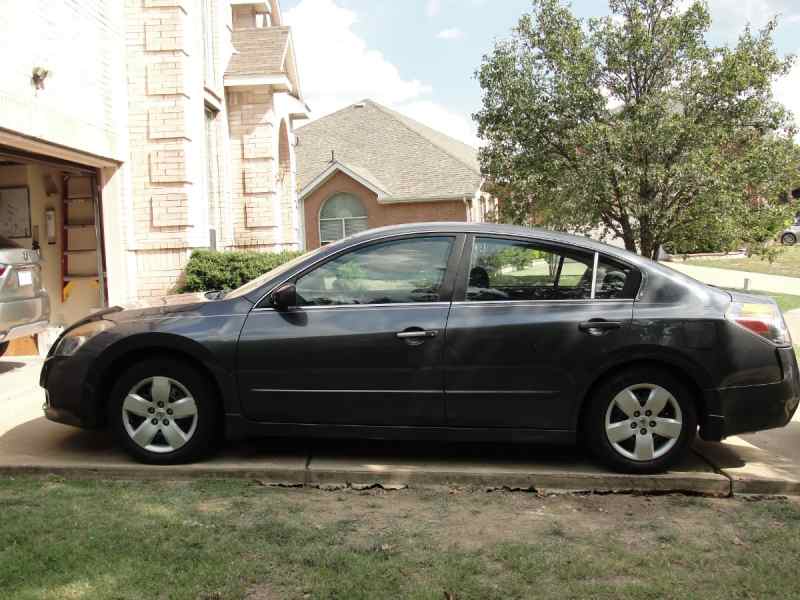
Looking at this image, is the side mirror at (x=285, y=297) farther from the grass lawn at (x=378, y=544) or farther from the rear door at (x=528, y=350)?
the grass lawn at (x=378, y=544)

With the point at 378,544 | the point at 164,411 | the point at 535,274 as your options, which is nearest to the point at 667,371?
the point at 535,274

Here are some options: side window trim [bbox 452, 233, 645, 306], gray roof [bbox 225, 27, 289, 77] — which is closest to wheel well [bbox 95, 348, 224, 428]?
side window trim [bbox 452, 233, 645, 306]

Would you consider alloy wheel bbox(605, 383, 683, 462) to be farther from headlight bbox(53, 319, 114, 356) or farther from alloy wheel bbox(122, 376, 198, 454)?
headlight bbox(53, 319, 114, 356)

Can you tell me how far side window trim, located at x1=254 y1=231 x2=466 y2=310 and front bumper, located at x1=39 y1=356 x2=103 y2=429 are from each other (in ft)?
3.94

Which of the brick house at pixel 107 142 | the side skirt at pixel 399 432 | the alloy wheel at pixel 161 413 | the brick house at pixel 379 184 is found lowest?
the side skirt at pixel 399 432

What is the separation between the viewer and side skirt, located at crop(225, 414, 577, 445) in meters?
4.88

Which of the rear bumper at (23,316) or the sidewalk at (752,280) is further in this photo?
the sidewalk at (752,280)

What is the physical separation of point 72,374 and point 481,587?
10.0ft

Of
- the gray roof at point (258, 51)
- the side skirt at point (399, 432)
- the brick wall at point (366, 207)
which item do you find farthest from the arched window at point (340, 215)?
the side skirt at point (399, 432)

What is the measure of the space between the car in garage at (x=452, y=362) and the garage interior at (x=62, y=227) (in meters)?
6.69

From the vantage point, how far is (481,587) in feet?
11.0

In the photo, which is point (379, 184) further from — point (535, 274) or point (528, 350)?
point (528, 350)

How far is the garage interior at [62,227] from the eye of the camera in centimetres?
1082

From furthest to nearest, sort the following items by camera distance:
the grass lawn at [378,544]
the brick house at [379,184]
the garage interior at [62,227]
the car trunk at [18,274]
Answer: the brick house at [379,184], the garage interior at [62,227], the car trunk at [18,274], the grass lawn at [378,544]
